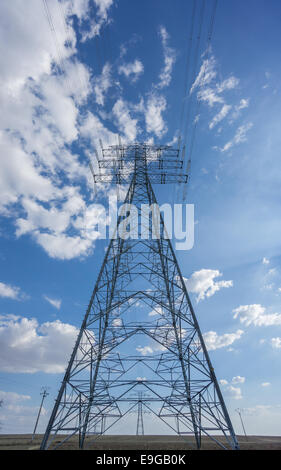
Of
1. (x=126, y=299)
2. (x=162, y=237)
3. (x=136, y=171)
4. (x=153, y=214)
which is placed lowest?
(x=126, y=299)

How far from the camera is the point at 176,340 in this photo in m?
15.0

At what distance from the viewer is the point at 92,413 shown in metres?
13.5

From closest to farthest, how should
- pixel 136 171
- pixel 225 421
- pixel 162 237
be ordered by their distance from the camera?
pixel 225 421 → pixel 162 237 → pixel 136 171

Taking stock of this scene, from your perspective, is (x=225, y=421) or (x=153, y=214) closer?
(x=225, y=421)

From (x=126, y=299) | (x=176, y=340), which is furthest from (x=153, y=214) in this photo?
(x=176, y=340)
